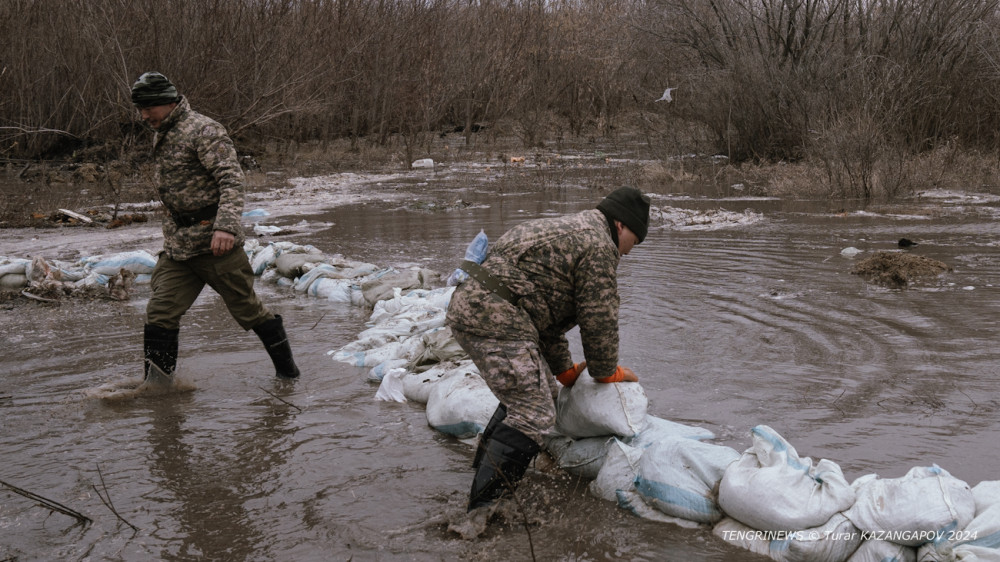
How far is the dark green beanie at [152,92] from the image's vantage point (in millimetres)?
4387

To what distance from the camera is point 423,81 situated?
24047 millimetres

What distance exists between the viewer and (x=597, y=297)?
3148 mm

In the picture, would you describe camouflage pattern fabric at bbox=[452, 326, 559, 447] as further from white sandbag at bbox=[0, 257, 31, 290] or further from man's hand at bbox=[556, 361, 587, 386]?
white sandbag at bbox=[0, 257, 31, 290]

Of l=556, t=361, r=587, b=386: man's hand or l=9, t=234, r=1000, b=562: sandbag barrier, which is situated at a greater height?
l=556, t=361, r=587, b=386: man's hand

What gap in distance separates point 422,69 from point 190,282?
→ 66.9 feet

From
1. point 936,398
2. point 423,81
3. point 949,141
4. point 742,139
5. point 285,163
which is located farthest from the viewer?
Answer: point 423,81

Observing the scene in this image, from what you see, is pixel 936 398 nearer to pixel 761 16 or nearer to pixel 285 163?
pixel 761 16

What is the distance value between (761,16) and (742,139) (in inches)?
129

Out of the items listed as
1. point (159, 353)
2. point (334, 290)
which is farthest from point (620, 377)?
point (334, 290)

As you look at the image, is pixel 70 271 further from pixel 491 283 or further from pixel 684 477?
pixel 684 477

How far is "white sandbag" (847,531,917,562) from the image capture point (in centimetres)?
276

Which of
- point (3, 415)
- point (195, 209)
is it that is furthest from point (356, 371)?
point (3, 415)

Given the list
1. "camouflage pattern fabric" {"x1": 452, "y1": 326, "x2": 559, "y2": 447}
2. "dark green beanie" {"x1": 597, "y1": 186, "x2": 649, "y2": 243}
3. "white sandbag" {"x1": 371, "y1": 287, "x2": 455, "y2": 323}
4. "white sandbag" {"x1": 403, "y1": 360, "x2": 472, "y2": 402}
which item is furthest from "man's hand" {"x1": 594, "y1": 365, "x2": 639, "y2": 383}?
"white sandbag" {"x1": 371, "y1": 287, "x2": 455, "y2": 323}

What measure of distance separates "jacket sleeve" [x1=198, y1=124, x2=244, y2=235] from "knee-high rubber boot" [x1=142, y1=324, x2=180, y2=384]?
676 millimetres
